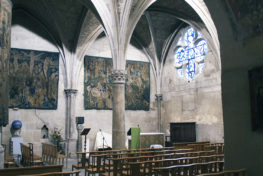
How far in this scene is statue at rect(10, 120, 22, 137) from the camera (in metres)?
15.2

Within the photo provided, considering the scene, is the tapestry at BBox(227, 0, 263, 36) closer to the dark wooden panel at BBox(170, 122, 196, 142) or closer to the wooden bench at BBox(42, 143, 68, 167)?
the wooden bench at BBox(42, 143, 68, 167)

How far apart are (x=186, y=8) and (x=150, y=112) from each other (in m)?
7.49

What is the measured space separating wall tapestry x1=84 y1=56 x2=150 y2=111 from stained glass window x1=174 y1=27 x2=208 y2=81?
8.28ft

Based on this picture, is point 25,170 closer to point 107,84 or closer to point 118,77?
point 118,77

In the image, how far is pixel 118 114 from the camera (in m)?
12.0

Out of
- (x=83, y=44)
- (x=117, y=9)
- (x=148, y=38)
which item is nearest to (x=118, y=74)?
(x=117, y=9)

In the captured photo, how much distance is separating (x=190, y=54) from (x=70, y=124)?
8.36 meters

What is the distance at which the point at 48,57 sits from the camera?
17078 millimetres

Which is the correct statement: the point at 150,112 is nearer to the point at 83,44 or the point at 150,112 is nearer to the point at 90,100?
the point at 90,100

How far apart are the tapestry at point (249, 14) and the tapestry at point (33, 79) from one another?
13.7m

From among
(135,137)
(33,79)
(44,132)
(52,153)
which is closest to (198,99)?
(135,137)

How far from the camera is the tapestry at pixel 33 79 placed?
16.0 metres

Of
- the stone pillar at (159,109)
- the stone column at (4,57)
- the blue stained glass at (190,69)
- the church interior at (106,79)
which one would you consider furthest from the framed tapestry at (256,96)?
the stone pillar at (159,109)

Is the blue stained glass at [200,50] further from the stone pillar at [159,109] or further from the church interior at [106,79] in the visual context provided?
the stone pillar at [159,109]
